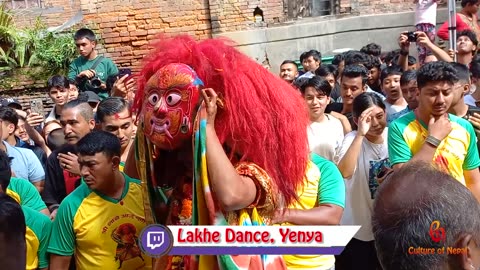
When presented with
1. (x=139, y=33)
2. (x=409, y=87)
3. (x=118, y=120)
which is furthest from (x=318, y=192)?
(x=139, y=33)

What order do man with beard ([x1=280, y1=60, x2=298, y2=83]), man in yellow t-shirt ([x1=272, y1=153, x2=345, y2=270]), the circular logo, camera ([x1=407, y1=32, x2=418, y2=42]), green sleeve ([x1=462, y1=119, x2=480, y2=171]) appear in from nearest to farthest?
1. the circular logo
2. man in yellow t-shirt ([x1=272, y1=153, x2=345, y2=270])
3. green sleeve ([x1=462, y1=119, x2=480, y2=171])
4. camera ([x1=407, y1=32, x2=418, y2=42])
5. man with beard ([x1=280, y1=60, x2=298, y2=83])

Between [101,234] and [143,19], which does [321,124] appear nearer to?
[101,234]

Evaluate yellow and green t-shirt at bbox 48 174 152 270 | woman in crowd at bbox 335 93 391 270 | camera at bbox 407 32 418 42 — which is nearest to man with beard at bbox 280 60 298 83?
camera at bbox 407 32 418 42

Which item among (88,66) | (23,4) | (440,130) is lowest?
(440,130)

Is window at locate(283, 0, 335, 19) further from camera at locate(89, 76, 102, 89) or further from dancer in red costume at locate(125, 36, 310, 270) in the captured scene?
dancer in red costume at locate(125, 36, 310, 270)

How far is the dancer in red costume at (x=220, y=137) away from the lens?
262 cm

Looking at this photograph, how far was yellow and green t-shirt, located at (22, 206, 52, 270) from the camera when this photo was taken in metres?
3.47

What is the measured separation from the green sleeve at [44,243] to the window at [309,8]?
9222 millimetres

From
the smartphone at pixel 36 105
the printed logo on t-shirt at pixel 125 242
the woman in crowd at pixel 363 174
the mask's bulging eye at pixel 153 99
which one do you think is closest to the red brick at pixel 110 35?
the smartphone at pixel 36 105

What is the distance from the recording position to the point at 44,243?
351cm

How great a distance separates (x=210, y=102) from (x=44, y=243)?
1.38 metres

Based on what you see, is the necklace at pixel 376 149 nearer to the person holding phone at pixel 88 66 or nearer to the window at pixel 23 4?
the person holding phone at pixel 88 66

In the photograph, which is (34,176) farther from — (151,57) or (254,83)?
(254,83)

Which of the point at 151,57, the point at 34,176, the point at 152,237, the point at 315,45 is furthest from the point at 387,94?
the point at 315,45
